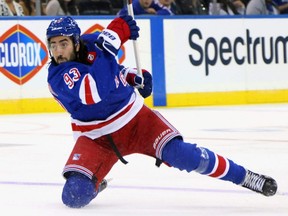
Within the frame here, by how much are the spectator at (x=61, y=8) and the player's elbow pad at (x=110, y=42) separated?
7.09 metres

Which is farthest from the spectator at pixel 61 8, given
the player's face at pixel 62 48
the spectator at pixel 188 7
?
the player's face at pixel 62 48

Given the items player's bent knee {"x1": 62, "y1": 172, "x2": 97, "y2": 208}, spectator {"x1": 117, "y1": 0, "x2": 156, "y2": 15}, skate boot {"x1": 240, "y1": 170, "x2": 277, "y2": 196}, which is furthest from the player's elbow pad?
spectator {"x1": 117, "y1": 0, "x2": 156, "y2": 15}

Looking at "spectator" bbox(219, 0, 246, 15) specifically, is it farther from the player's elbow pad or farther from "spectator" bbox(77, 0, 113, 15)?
the player's elbow pad

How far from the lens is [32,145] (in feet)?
25.0

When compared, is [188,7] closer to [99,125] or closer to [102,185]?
[102,185]

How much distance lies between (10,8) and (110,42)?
6952 millimetres

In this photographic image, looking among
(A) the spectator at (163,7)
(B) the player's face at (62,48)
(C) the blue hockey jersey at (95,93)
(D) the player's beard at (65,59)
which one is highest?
(B) the player's face at (62,48)

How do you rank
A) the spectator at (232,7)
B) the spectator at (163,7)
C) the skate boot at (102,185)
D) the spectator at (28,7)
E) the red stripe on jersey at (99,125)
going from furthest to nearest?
the spectator at (232,7) < the spectator at (163,7) < the spectator at (28,7) < the skate boot at (102,185) < the red stripe on jersey at (99,125)

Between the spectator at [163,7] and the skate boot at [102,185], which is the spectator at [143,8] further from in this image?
the skate boot at [102,185]

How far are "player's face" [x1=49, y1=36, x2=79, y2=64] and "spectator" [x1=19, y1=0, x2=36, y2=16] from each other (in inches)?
283

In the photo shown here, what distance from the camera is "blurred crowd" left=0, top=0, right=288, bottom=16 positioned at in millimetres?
11632

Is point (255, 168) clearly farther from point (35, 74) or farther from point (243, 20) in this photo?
point (243, 20)

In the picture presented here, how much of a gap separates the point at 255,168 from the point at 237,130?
104 inches

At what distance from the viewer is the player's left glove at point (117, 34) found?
4.61m
